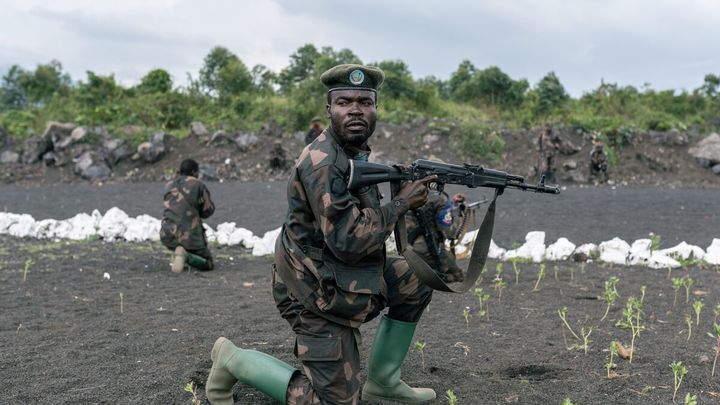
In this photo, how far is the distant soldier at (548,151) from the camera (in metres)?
20.6

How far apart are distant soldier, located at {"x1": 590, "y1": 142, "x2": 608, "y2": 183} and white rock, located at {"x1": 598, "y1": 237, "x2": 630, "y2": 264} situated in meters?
13.3

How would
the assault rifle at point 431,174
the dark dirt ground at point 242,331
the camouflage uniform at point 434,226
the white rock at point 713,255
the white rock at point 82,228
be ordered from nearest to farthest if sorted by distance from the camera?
the assault rifle at point 431,174 < the dark dirt ground at point 242,331 < the camouflage uniform at point 434,226 < the white rock at point 713,255 < the white rock at point 82,228

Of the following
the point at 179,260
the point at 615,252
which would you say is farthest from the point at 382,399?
the point at 615,252

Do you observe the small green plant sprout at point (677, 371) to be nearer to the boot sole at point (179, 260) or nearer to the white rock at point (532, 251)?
the white rock at point (532, 251)

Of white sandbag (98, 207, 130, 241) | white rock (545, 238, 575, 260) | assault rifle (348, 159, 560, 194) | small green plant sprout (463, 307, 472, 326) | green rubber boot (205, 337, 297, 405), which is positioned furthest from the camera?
white sandbag (98, 207, 130, 241)

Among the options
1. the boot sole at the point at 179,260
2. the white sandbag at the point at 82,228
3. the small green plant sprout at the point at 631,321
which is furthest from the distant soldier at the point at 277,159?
the small green plant sprout at the point at 631,321

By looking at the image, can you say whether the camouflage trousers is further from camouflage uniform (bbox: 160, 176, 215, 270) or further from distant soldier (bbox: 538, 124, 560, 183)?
distant soldier (bbox: 538, 124, 560, 183)

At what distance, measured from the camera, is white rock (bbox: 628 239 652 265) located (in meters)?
7.88

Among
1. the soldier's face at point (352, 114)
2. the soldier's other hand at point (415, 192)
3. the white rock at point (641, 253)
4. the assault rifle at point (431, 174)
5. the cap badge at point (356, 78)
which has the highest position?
the cap badge at point (356, 78)

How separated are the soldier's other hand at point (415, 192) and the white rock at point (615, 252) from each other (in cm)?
542

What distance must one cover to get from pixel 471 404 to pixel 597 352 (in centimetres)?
138

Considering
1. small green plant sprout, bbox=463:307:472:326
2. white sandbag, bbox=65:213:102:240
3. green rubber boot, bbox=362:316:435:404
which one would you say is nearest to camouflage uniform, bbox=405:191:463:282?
small green plant sprout, bbox=463:307:472:326

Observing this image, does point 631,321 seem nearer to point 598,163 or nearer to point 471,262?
point 471,262

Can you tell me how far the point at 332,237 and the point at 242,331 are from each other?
2.49 m
